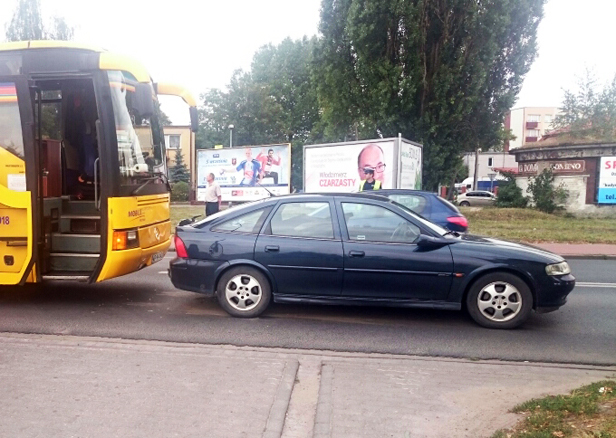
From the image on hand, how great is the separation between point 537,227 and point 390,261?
14.5 metres

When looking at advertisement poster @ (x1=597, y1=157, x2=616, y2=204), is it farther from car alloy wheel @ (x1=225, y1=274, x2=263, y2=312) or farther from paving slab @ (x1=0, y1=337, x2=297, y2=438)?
paving slab @ (x1=0, y1=337, x2=297, y2=438)

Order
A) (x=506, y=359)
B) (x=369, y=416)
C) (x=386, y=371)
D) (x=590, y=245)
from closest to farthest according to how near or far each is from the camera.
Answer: (x=369, y=416), (x=386, y=371), (x=506, y=359), (x=590, y=245)

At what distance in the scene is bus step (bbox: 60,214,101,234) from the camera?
291 inches

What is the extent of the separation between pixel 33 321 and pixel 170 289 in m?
2.25

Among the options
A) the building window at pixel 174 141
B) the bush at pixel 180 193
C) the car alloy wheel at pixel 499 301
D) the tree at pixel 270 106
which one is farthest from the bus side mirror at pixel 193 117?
the building window at pixel 174 141

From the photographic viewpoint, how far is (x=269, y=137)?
5325 centimetres

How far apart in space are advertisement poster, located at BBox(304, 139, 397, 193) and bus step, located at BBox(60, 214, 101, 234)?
11.7 m

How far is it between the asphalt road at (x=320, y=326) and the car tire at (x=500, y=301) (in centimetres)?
14

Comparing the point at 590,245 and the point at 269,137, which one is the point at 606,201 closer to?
the point at 590,245

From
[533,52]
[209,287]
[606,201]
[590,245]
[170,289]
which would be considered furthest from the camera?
[533,52]

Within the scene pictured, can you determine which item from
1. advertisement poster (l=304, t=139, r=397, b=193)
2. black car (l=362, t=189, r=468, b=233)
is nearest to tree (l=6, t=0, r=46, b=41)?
advertisement poster (l=304, t=139, r=397, b=193)

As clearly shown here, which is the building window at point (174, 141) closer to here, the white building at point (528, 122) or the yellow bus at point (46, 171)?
the yellow bus at point (46, 171)

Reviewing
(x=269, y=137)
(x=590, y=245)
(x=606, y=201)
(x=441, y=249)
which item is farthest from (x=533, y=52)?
(x=269, y=137)

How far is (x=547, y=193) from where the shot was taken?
2502 centimetres
